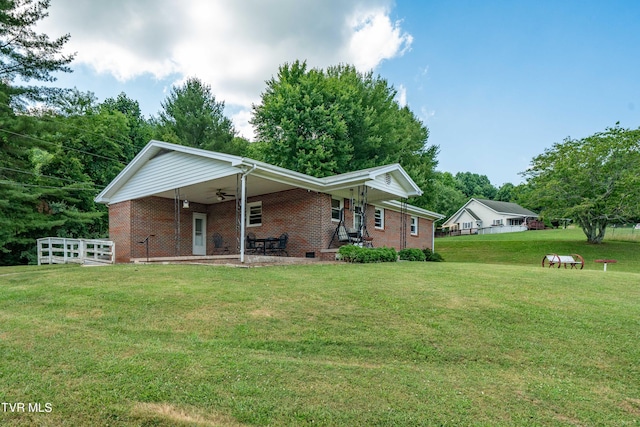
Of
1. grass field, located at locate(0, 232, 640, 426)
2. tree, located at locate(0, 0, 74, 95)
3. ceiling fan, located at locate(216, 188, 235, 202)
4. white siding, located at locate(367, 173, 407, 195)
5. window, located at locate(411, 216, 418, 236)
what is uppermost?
tree, located at locate(0, 0, 74, 95)

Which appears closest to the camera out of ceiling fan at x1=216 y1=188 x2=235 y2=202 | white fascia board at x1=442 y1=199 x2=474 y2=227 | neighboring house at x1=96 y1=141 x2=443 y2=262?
neighboring house at x1=96 y1=141 x2=443 y2=262

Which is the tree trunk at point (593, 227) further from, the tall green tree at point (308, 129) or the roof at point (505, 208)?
the roof at point (505, 208)

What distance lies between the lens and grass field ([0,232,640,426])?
3.08 m

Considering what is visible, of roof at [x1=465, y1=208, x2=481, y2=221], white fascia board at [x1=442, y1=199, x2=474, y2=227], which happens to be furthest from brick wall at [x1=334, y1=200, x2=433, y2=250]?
white fascia board at [x1=442, y1=199, x2=474, y2=227]

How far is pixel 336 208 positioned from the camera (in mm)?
15352

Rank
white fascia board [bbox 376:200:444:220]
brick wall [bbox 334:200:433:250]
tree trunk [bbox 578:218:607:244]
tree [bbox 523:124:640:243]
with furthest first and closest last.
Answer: tree trunk [bbox 578:218:607:244] < tree [bbox 523:124:640:243] < white fascia board [bbox 376:200:444:220] < brick wall [bbox 334:200:433:250]

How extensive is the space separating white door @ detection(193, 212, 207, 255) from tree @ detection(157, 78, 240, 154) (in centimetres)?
1606

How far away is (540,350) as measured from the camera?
4.50 m

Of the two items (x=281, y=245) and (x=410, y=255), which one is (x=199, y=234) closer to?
(x=281, y=245)

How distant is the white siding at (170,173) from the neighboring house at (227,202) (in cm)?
4

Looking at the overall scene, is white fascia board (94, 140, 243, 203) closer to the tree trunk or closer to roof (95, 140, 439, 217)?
roof (95, 140, 439, 217)

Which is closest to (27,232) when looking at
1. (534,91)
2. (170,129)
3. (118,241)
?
(118,241)

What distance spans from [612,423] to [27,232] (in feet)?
87.5

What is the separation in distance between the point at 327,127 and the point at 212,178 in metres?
13.6
